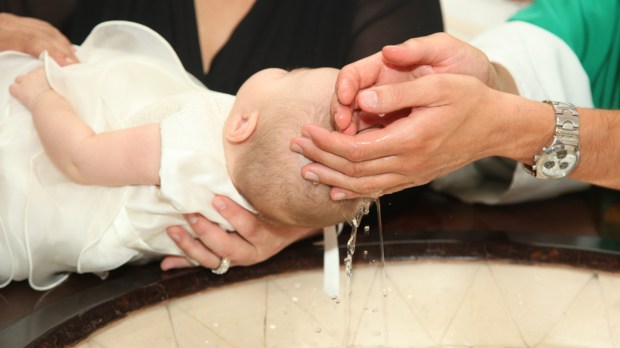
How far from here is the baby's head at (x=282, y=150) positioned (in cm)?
117

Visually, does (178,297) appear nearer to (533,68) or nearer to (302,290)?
(302,290)

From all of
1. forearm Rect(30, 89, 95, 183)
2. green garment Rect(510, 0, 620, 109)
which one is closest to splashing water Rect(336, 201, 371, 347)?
forearm Rect(30, 89, 95, 183)

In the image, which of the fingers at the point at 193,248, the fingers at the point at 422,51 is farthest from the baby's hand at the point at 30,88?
the fingers at the point at 422,51

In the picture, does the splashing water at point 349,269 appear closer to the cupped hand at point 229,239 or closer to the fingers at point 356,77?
the cupped hand at point 229,239

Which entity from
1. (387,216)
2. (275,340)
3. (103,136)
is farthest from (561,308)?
(103,136)

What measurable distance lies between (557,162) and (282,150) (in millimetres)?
510

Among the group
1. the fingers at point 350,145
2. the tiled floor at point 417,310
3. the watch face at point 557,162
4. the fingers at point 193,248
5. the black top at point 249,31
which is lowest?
the tiled floor at point 417,310

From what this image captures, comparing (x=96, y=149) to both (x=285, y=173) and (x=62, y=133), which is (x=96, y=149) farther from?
(x=285, y=173)

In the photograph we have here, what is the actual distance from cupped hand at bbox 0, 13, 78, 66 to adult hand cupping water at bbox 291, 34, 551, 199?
2.32 feet

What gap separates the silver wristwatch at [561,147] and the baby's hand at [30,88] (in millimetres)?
911

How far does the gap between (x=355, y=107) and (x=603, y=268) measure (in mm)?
645

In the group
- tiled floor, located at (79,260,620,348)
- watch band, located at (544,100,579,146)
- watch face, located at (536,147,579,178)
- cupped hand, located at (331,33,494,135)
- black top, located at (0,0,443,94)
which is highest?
cupped hand, located at (331,33,494,135)

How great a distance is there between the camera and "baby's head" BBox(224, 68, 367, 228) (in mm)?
1172

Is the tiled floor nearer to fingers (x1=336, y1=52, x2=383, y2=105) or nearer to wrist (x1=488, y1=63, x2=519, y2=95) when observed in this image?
wrist (x1=488, y1=63, x2=519, y2=95)
